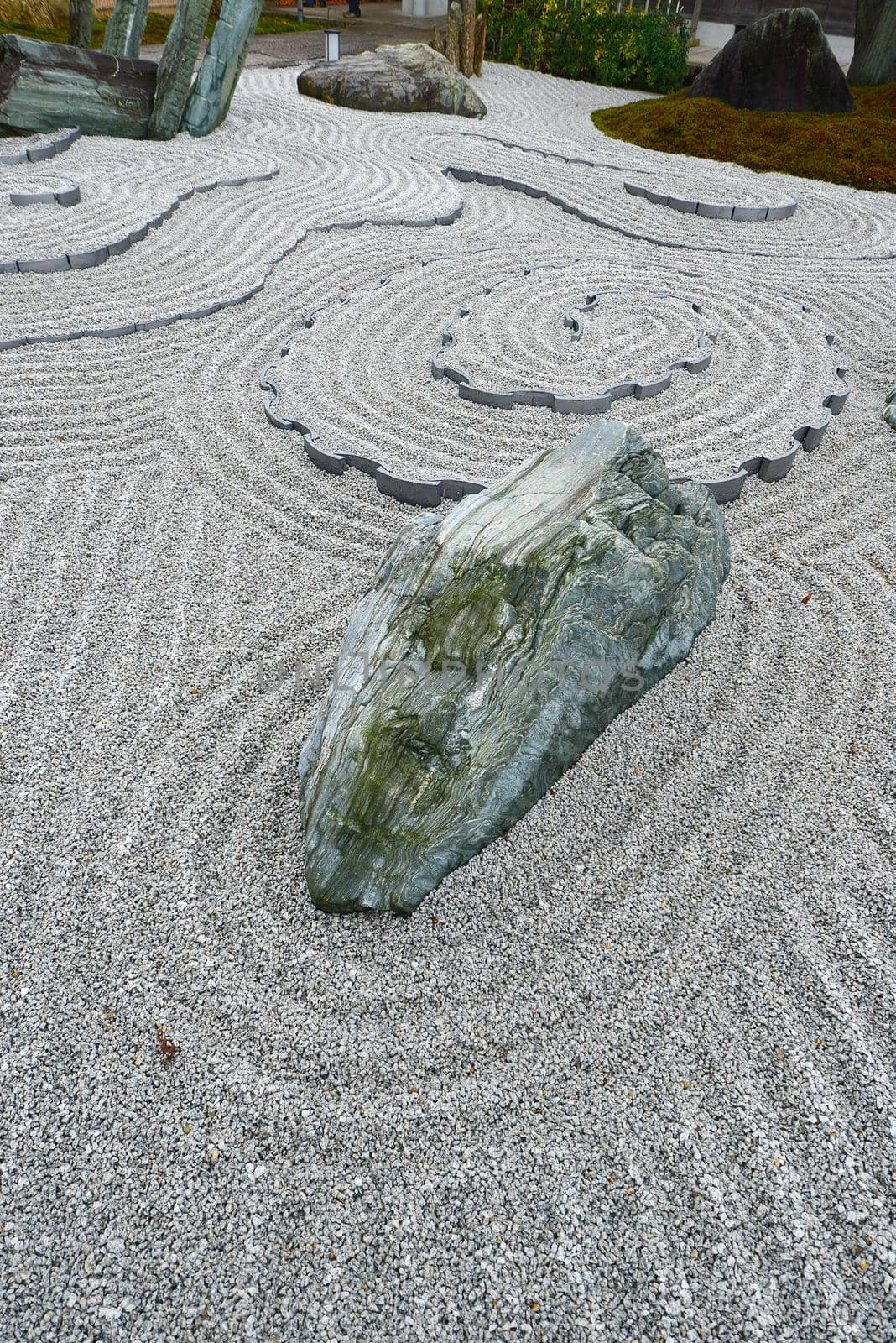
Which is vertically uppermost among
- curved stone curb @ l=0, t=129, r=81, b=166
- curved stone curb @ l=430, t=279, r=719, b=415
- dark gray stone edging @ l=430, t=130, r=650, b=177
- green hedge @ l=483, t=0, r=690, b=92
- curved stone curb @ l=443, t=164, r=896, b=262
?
green hedge @ l=483, t=0, r=690, b=92

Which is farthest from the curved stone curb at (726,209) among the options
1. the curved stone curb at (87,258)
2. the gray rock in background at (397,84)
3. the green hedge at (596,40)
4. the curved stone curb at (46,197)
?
the green hedge at (596,40)

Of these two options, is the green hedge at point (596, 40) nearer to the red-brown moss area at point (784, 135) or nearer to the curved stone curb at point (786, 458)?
the red-brown moss area at point (784, 135)

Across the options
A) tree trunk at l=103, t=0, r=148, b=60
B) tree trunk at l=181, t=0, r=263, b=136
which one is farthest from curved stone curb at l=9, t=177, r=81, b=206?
tree trunk at l=103, t=0, r=148, b=60

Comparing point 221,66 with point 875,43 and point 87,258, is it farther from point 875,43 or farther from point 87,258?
point 875,43

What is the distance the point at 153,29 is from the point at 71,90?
10624 millimetres

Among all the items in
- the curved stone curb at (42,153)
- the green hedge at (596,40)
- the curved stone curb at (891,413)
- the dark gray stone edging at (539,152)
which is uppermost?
the green hedge at (596,40)

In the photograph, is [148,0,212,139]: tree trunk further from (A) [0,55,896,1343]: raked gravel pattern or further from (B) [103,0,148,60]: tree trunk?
(A) [0,55,896,1343]: raked gravel pattern

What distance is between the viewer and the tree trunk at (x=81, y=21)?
48.7 feet

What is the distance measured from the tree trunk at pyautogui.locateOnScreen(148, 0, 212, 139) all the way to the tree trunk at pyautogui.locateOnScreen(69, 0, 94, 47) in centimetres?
382

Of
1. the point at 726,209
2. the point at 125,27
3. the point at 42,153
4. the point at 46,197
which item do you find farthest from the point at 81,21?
the point at 726,209

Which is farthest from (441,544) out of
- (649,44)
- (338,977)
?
(649,44)

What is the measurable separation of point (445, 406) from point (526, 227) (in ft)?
18.4

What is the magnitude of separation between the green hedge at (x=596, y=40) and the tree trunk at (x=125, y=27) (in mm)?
11286

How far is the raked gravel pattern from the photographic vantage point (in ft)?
8.37
